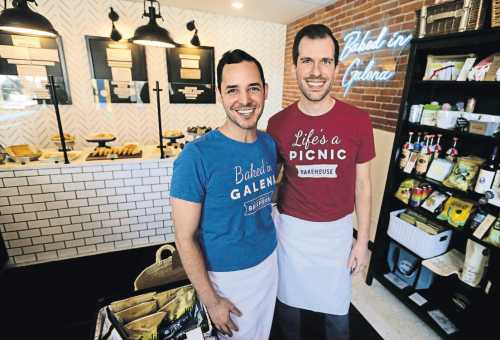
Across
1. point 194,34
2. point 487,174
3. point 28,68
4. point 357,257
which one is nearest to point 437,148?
point 487,174

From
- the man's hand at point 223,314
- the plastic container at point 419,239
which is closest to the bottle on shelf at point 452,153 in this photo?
the plastic container at point 419,239

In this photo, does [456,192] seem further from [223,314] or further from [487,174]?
[223,314]

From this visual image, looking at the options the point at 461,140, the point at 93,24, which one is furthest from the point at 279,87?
Result: the point at 461,140

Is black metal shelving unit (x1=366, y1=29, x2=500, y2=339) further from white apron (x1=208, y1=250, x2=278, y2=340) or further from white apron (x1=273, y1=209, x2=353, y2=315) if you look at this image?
white apron (x1=208, y1=250, x2=278, y2=340)

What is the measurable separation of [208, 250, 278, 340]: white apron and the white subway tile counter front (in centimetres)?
189

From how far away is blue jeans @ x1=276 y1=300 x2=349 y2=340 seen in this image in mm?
1601

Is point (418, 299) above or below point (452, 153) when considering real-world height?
below

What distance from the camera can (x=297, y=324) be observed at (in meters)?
1.69

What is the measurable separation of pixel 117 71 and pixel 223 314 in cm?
386

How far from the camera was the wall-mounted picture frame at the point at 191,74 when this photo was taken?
406 centimetres

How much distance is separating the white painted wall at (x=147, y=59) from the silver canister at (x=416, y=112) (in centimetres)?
316

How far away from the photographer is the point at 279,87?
4.91 metres

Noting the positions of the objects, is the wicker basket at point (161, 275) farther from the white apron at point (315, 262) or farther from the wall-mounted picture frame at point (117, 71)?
the wall-mounted picture frame at point (117, 71)

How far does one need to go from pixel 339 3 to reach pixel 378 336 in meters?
3.64
